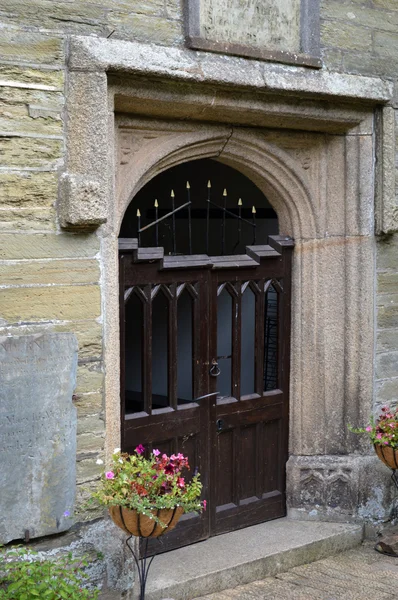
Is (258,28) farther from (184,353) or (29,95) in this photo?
(184,353)

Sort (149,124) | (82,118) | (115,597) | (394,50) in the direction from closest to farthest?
(82,118) → (115,597) → (149,124) → (394,50)

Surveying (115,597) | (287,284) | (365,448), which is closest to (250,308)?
(287,284)

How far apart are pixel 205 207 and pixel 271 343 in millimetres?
1491

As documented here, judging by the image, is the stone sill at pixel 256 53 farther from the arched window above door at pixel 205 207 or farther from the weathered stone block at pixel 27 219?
the arched window above door at pixel 205 207

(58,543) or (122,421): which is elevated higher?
(122,421)

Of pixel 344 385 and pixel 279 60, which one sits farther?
pixel 344 385

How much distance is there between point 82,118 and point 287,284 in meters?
2.03

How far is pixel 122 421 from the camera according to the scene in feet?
16.3

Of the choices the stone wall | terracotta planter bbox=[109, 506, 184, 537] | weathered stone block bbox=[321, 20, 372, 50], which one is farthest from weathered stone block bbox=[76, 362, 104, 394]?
weathered stone block bbox=[321, 20, 372, 50]

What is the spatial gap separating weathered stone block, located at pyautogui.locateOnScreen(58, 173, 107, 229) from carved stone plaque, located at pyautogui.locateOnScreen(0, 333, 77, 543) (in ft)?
1.89

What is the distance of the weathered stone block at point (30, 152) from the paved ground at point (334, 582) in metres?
2.57

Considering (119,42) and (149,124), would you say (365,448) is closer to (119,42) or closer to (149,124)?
(149,124)

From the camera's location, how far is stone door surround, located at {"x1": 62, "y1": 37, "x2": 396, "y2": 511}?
4.33 metres

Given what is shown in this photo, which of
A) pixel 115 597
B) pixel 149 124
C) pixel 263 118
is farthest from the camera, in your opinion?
pixel 263 118
